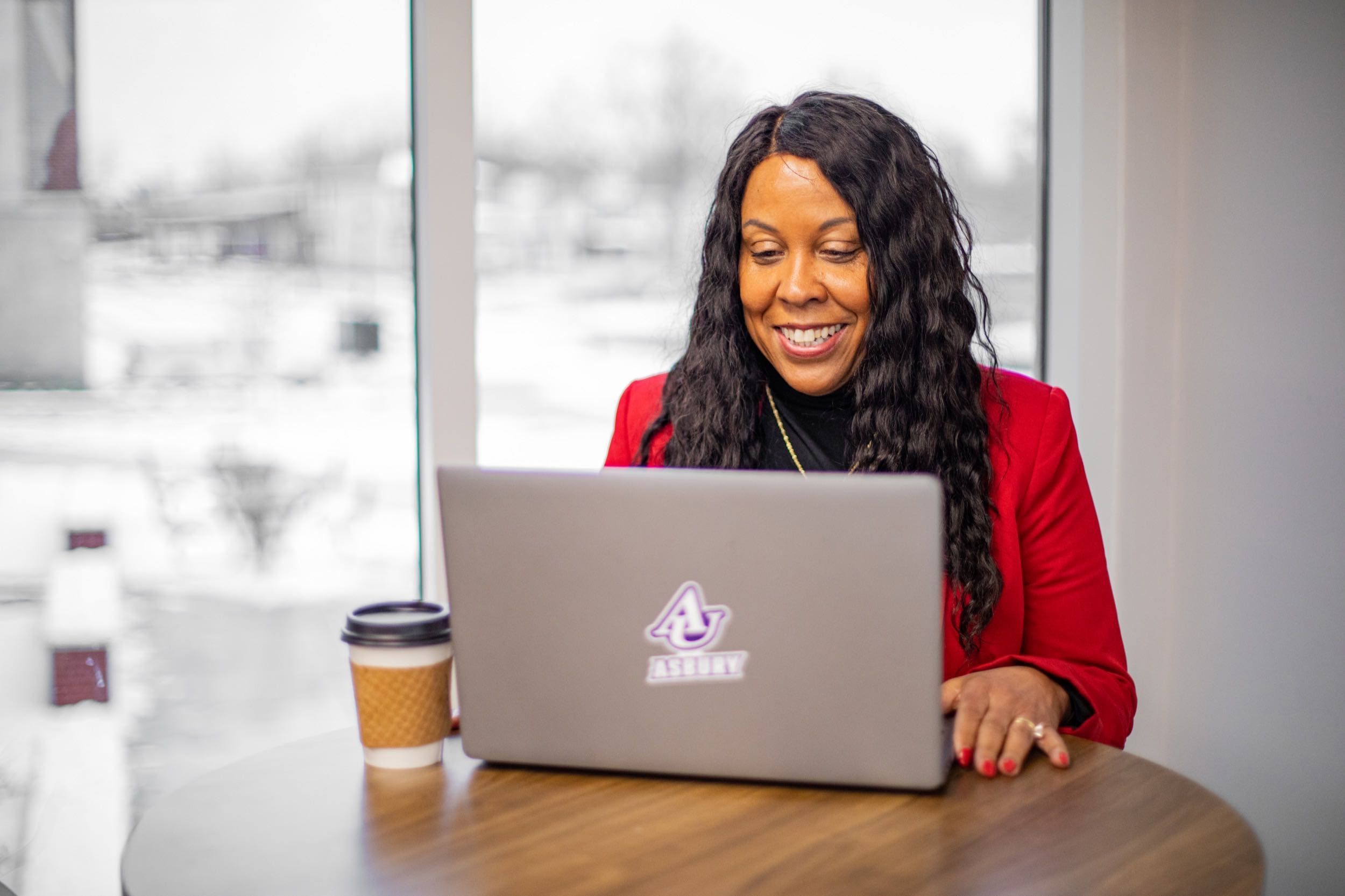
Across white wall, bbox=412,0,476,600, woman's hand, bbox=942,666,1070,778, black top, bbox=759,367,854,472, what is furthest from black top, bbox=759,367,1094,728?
white wall, bbox=412,0,476,600

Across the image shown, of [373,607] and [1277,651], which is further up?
[373,607]

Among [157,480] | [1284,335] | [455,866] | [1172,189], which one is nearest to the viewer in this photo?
[455,866]

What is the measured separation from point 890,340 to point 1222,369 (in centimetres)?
117

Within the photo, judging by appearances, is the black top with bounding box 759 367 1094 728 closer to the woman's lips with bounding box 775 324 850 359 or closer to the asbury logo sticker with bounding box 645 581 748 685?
the woman's lips with bounding box 775 324 850 359

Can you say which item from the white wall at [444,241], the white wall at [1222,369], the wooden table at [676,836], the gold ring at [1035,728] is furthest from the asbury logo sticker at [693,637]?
the white wall at [1222,369]

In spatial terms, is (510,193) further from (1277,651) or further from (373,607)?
(1277,651)

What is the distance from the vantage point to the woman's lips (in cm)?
166

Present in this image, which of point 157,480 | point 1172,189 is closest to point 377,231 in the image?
point 157,480

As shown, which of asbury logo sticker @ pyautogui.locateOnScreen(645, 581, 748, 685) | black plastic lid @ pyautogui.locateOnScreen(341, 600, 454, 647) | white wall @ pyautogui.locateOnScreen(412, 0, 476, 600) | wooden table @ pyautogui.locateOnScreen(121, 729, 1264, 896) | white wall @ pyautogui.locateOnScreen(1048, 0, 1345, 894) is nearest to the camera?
wooden table @ pyautogui.locateOnScreen(121, 729, 1264, 896)

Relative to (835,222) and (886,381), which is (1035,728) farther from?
(835,222)

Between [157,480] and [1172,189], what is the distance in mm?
2130

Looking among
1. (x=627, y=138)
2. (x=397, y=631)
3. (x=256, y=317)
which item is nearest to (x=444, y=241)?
(x=256, y=317)

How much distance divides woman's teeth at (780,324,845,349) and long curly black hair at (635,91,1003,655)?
54mm

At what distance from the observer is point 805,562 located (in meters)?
1.00
